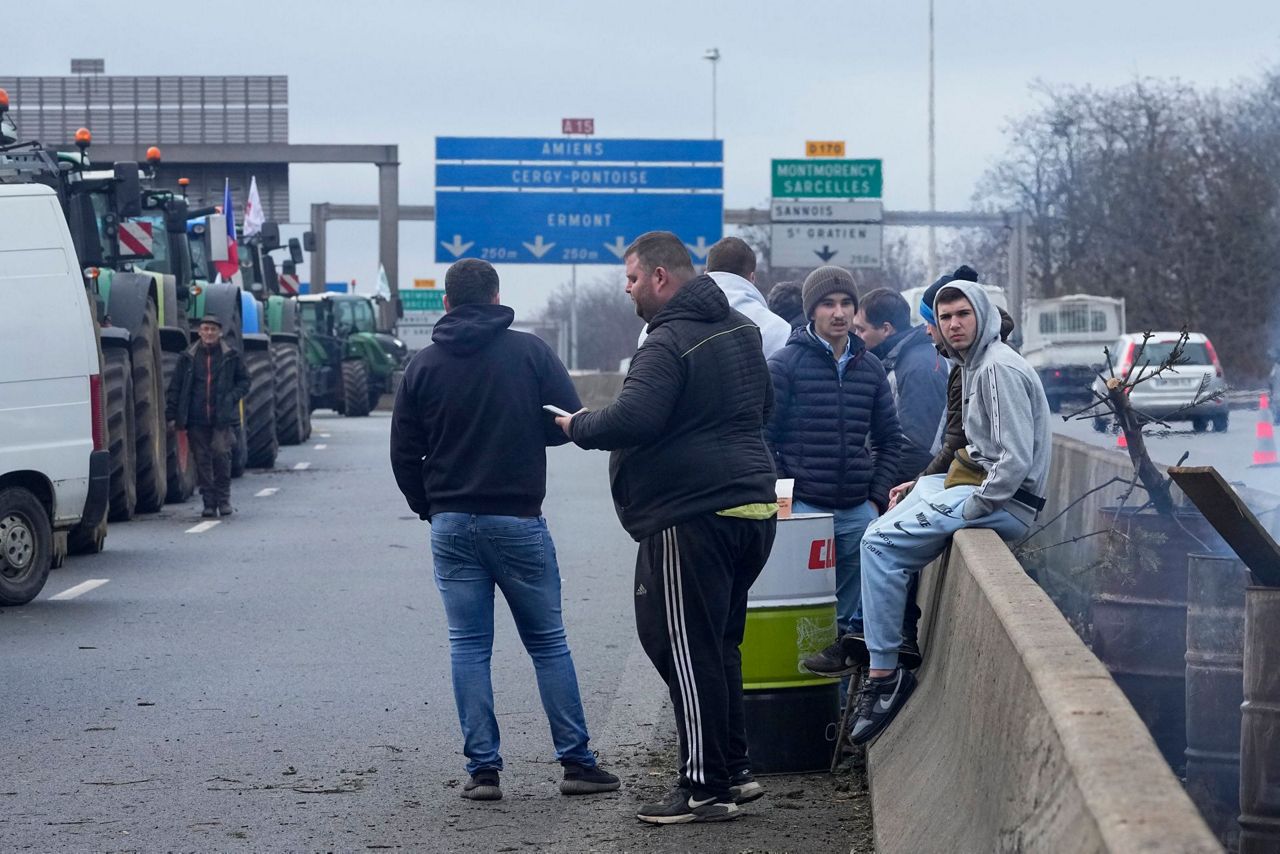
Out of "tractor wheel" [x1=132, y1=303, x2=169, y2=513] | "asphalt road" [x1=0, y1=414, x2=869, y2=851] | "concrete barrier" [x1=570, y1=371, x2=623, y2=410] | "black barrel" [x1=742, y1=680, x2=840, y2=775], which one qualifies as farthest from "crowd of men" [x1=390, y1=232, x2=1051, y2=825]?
"concrete barrier" [x1=570, y1=371, x2=623, y2=410]

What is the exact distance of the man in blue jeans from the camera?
6770 mm

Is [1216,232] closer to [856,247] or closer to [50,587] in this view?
[856,247]

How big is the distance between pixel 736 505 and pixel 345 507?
Answer: 1410 centimetres

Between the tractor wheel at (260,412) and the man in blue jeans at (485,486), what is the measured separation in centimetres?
1711

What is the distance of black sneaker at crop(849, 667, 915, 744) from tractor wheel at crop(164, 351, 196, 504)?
1388 centimetres

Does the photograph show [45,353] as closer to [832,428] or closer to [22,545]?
[22,545]

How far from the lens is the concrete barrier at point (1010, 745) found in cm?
288

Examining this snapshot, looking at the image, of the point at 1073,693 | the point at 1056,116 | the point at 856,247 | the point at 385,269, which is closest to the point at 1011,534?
the point at 1073,693

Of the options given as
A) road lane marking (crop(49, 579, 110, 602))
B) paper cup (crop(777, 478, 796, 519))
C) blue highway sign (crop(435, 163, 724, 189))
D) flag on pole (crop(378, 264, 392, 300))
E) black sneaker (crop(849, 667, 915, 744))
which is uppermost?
blue highway sign (crop(435, 163, 724, 189))

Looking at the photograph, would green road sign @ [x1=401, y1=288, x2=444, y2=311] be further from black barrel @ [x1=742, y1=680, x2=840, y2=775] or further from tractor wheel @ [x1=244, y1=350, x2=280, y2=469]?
black barrel @ [x1=742, y1=680, x2=840, y2=775]

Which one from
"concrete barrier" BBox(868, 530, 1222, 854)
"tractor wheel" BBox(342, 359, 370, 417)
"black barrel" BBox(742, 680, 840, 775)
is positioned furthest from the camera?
"tractor wheel" BBox(342, 359, 370, 417)

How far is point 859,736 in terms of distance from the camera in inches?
255

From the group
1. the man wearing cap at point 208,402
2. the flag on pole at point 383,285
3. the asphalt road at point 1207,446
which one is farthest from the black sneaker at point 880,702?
the flag on pole at point 383,285

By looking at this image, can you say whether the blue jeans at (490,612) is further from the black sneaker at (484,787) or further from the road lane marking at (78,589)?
the road lane marking at (78,589)
